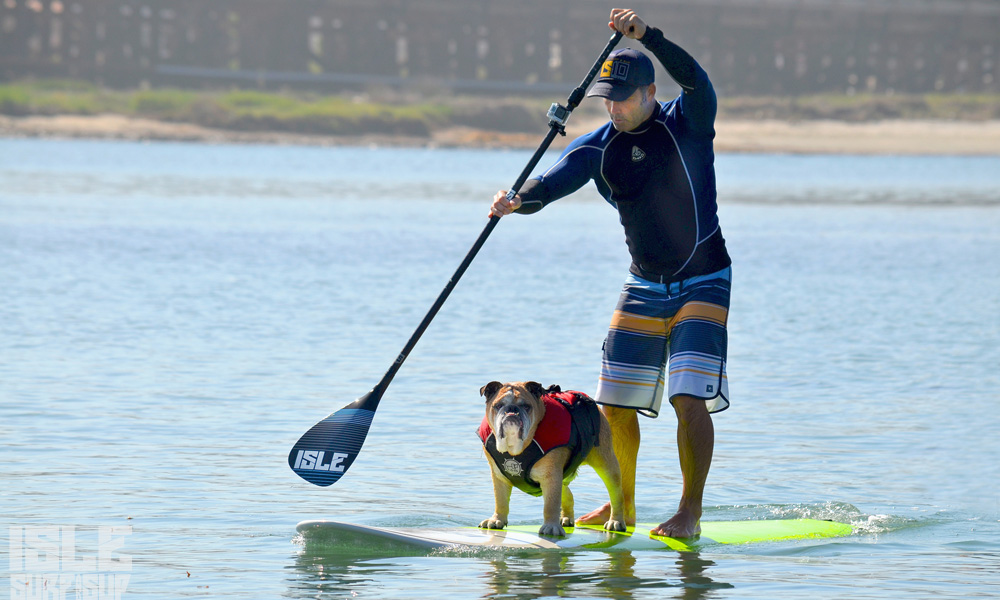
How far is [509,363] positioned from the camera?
40.5 ft

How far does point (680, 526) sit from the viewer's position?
6672 mm

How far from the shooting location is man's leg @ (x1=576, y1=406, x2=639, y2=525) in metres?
6.71

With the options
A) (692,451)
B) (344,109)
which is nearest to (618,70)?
(692,451)

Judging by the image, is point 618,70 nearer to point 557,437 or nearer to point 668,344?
point 668,344

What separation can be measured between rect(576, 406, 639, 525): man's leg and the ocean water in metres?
0.36

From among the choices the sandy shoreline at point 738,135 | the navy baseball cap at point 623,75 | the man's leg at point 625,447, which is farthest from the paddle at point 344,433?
the sandy shoreline at point 738,135

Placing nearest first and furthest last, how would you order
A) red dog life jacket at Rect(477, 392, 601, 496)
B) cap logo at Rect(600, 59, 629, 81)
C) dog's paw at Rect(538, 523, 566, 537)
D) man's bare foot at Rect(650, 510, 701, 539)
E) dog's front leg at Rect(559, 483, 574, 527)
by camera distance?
1. red dog life jacket at Rect(477, 392, 601, 496)
2. cap logo at Rect(600, 59, 629, 81)
3. dog's paw at Rect(538, 523, 566, 537)
4. man's bare foot at Rect(650, 510, 701, 539)
5. dog's front leg at Rect(559, 483, 574, 527)

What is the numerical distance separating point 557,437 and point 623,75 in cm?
161

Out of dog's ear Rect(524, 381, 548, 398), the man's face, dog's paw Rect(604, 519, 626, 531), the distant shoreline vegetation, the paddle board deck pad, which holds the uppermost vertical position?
the distant shoreline vegetation

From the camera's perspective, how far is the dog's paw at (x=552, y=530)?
6496 mm

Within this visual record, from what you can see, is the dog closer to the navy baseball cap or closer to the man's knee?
the man's knee

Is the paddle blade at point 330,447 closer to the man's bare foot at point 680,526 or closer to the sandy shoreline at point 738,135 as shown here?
the man's bare foot at point 680,526

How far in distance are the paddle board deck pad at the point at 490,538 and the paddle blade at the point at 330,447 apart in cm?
39

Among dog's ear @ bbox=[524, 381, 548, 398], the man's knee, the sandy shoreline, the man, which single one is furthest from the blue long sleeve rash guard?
the sandy shoreline
